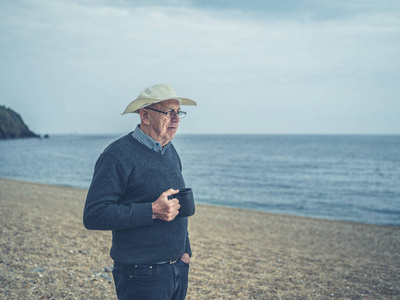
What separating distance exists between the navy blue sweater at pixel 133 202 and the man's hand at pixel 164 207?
0.15 ft

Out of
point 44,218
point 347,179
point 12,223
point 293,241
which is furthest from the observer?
point 347,179

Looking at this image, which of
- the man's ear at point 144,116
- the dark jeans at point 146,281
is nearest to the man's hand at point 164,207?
the dark jeans at point 146,281

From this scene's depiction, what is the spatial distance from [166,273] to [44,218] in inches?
306

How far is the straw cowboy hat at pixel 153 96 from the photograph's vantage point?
2.39 metres

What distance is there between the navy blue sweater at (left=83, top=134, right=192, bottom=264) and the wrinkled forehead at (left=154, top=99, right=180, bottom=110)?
1.00ft

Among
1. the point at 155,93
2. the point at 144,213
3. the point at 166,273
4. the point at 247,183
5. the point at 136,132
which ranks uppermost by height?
the point at 155,93

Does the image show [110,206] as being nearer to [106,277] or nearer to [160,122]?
[160,122]

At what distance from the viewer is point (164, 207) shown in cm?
218

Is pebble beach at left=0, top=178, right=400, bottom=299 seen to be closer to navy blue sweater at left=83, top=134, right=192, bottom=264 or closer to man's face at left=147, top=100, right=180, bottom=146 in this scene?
navy blue sweater at left=83, top=134, right=192, bottom=264

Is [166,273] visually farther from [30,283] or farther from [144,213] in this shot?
[30,283]

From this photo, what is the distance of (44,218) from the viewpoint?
9.00 m

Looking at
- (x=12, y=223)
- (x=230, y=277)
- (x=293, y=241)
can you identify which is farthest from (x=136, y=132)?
(x=293, y=241)

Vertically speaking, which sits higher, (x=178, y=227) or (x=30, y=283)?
(x=178, y=227)

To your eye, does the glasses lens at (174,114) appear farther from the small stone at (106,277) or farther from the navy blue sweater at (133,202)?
the small stone at (106,277)
